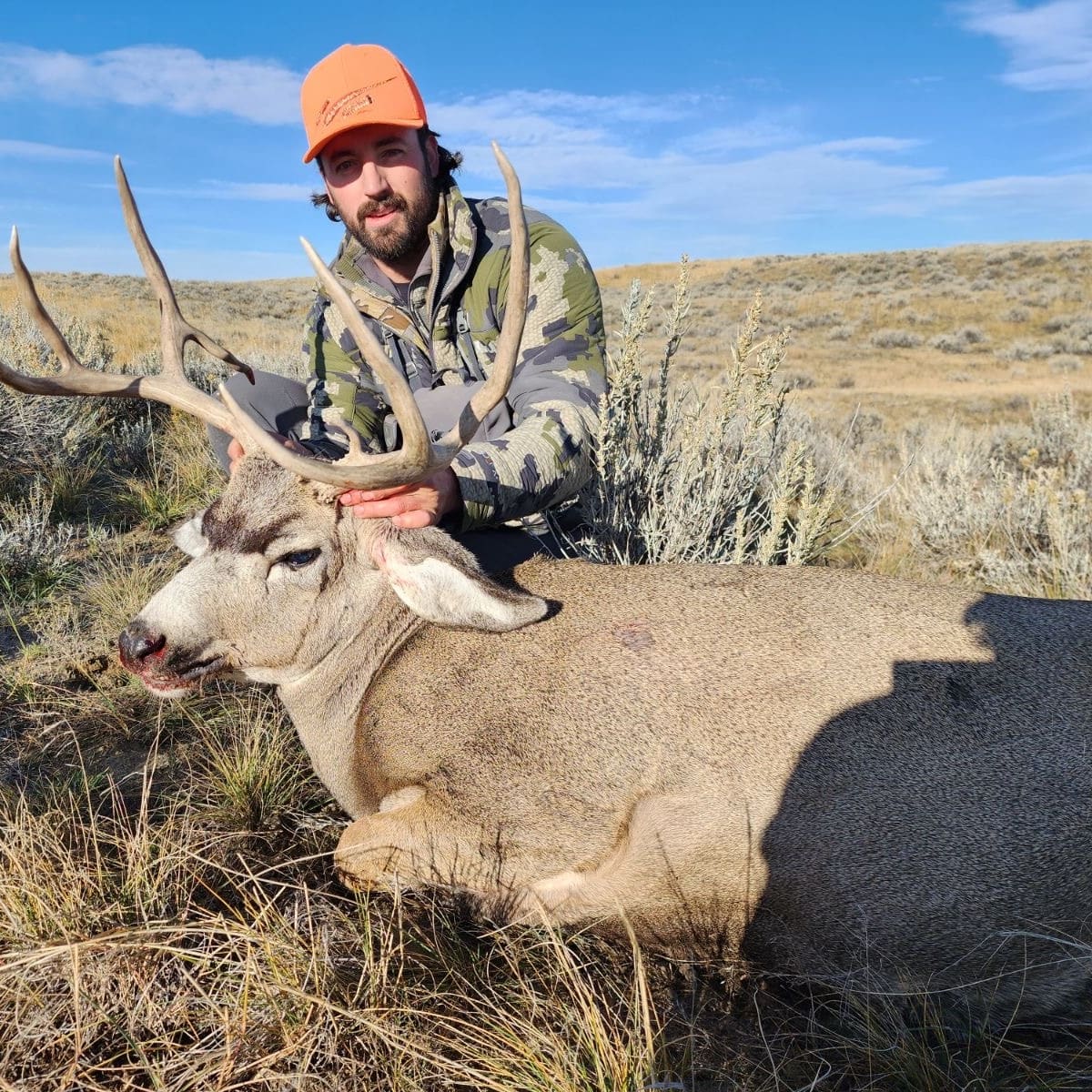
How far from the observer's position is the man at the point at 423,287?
12.7 ft

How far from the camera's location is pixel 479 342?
4.19 m

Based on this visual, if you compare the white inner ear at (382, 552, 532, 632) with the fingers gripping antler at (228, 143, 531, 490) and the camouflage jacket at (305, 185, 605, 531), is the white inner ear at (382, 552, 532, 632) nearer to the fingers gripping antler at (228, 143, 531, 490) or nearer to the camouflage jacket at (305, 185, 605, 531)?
the fingers gripping antler at (228, 143, 531, 490)

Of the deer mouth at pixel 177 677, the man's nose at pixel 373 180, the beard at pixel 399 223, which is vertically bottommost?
the deer mouth at pixel 177 677

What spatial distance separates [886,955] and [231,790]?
81.9 inches

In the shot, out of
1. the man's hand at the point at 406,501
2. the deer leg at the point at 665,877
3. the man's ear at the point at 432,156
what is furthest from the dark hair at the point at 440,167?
the deer leg at the point at 665,877

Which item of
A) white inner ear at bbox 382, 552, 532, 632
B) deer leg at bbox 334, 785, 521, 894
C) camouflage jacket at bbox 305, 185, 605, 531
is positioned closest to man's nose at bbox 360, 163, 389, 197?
camouflage jacket at bbox 305, 185, 605, 531

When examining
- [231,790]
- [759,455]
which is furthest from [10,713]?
[759,455]

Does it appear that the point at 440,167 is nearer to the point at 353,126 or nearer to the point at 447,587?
the point at 353,126

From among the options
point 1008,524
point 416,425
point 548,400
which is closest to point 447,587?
point 416,425

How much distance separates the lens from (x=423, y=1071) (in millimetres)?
1778

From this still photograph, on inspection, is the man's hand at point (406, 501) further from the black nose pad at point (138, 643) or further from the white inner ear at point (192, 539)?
the black nose pad at point (138, 643)

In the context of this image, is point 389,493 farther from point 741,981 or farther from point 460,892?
point 741,981

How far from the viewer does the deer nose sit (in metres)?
2.51

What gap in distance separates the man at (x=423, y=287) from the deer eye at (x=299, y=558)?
108cm
